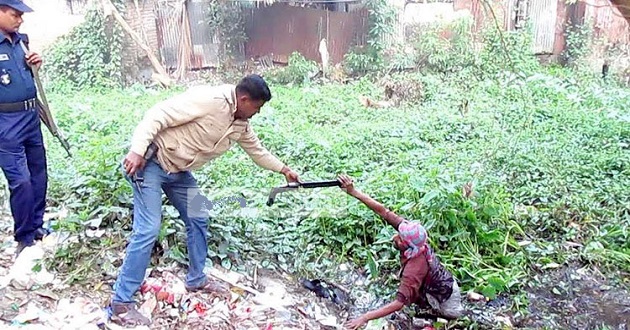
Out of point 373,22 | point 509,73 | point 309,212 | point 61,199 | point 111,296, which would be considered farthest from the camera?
point 373,22

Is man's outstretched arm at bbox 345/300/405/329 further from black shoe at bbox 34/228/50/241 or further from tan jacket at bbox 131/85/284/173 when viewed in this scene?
black shoe at bbox 34/228/50/241

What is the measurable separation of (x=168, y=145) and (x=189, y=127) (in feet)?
0.48

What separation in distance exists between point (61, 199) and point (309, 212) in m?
1.95

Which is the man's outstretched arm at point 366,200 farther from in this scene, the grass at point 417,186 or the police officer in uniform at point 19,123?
the police officer in uniform at point 19,123

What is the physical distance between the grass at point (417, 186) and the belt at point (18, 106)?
755mm

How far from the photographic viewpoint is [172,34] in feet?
42.5

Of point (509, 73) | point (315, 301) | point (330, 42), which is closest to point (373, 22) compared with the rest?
point (330, 42)

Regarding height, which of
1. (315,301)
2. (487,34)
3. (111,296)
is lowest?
(315,301)

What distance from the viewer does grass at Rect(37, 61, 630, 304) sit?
4.24 meters

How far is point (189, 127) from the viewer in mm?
3109

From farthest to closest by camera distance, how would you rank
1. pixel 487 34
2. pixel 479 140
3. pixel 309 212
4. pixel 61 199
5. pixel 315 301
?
pixel 487 34 < pixel 479 140 < pixel 309 212 < pixel 61 199 < pixel 315 301

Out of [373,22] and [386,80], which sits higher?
[373,22]

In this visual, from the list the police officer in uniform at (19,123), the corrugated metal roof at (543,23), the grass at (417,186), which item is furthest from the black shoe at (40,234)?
the corrugated metal roof at (543,23)

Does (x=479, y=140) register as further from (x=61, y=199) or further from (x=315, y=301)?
(x=61, y=199)
